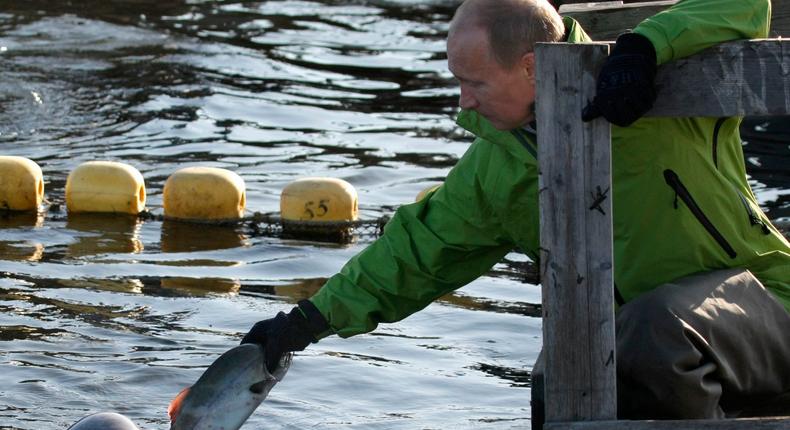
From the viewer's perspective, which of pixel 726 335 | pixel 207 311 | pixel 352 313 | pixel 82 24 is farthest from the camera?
pixel 82 24

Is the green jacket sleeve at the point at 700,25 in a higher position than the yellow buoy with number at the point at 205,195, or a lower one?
higher

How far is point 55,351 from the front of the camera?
7.03 m

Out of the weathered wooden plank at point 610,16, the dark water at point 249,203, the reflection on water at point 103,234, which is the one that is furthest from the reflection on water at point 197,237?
the weathered wooden plank at point 610,16

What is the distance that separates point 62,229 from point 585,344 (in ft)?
21.3

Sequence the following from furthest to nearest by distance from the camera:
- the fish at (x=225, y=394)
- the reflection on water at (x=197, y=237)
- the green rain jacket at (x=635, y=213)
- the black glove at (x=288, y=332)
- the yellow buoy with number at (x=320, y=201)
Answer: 1. the yellow buoy with number at (x=320, y=201)
2. the reflection on water at (x=197, y=237)
3. the black glove at (x=288, y=332)
4. the fish at (x=225, y=394)
5. the green rain jacket at (x=635, y=213)

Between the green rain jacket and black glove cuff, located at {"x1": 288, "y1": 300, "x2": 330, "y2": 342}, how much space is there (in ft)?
0.08

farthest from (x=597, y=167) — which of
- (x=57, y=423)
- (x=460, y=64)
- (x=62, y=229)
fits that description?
(x=62, y=229)

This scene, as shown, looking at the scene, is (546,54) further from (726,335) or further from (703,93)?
(726,335)

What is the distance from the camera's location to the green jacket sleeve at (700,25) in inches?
152

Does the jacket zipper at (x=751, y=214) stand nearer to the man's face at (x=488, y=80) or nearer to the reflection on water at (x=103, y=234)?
the man's face at (x=488, y=80)

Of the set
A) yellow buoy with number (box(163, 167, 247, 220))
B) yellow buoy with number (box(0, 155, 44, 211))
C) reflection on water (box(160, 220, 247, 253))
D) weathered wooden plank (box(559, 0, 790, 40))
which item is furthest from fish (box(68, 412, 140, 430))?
yellow buoy with number (box(0, 155, 44, 211))

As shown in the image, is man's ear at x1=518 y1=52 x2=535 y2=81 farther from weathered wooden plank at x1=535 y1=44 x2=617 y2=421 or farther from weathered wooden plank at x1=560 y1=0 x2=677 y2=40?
weathered wooden plank at x1=560 y1=0 x2=677 y2=40

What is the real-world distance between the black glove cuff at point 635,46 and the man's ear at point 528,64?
0.40m

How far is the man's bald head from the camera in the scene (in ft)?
13.7
